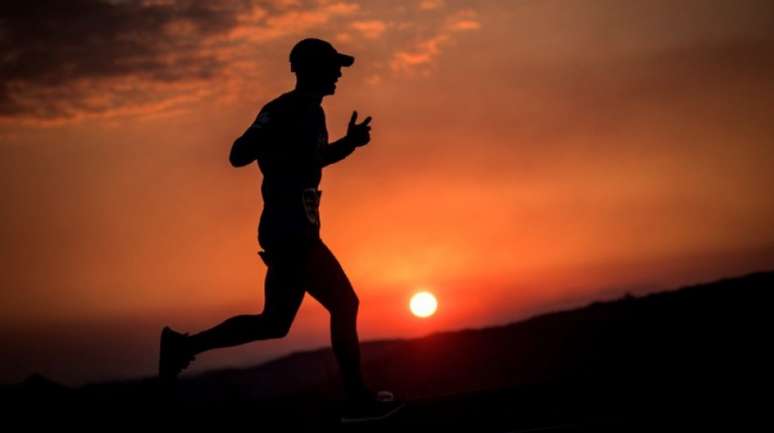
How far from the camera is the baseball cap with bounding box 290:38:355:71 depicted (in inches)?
228

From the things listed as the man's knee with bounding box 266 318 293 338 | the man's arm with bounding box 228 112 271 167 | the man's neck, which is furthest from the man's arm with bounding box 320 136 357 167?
the man's knee with bounding box 266 318 293 338

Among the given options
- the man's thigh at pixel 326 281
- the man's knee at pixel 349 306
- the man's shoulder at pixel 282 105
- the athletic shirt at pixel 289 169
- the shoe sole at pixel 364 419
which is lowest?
the shoe sole at pixel 364 419

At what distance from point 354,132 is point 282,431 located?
6.96ft

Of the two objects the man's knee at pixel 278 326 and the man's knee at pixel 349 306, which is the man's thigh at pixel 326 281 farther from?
the man's knee at pixel 278 326

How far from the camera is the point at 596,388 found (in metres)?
6.01

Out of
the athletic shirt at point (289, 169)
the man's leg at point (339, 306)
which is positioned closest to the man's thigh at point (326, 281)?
the man's leg at point (339, 306)

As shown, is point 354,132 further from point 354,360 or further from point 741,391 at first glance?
point 741,391

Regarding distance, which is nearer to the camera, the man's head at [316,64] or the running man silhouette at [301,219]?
the running man silhouette at [301,219]

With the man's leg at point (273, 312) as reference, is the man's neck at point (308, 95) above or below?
above

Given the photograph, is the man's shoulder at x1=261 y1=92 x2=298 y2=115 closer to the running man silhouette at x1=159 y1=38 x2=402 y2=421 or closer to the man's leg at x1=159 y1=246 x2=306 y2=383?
the running man silhouette at x1=159 y1=38 x2=402 y2=421

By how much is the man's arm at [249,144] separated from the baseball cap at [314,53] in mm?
589

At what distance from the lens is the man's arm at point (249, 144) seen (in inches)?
214

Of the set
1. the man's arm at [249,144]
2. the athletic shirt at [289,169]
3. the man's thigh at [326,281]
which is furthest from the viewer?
the man's thigh at [326,281]

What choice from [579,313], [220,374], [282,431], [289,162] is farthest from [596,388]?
[220,374]
